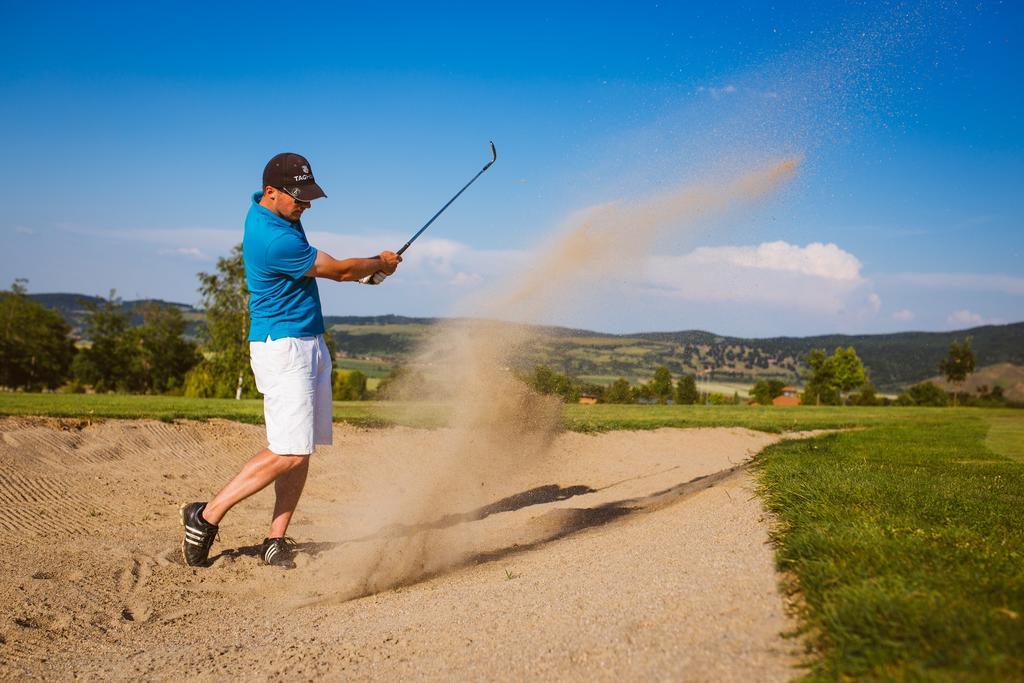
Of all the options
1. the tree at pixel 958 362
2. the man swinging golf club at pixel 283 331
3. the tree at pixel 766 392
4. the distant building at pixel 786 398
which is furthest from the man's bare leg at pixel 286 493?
the distant building at pixel 786 398

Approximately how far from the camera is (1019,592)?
11.4 ft

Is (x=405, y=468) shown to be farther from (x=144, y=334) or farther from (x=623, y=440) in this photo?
(x=144, y=334)

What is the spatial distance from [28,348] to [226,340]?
29108 millimetres

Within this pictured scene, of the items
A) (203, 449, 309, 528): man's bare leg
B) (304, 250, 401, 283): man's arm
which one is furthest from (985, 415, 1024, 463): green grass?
(203, 449, 309, 528): man's bare leg

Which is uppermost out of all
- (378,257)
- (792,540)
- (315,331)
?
(378,257)

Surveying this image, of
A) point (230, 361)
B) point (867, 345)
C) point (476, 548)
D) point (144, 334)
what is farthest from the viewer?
point (867, 345)

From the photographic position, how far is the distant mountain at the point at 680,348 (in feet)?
36.5

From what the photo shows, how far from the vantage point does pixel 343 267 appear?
598cm

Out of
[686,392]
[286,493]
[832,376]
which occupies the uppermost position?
[832,376]

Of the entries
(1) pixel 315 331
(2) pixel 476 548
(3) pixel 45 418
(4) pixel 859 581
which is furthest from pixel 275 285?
(3) pixel 45 418

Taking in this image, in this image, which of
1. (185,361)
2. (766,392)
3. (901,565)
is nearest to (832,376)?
(766,392)

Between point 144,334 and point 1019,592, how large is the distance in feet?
277

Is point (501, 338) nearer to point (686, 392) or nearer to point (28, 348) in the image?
point (686, 392)

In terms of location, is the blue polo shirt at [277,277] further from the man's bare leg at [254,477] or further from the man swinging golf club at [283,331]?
the man's bare leg at [254,477]
